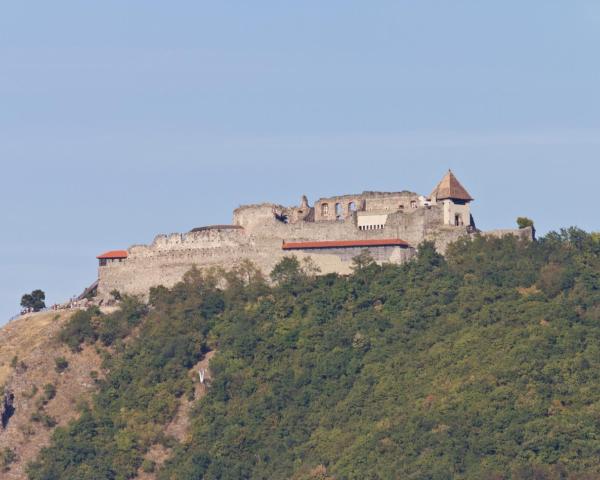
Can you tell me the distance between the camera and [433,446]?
117 meters

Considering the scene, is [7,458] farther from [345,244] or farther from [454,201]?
[454,201]

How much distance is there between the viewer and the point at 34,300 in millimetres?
142750

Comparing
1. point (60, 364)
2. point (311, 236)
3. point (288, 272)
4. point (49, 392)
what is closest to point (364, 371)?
point (288, 272)

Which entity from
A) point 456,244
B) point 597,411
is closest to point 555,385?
point 597,411

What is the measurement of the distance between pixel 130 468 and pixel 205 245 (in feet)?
50.4

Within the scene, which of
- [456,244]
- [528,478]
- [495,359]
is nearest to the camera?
[528,478]

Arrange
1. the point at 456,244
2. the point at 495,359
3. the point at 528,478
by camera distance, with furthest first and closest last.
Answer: the point at 456,244 → the point at 495,359 → the point at 528,478

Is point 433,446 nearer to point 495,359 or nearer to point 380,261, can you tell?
point 495,359

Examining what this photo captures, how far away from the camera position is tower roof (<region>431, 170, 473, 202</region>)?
438 ft

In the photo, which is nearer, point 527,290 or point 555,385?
point 555,385

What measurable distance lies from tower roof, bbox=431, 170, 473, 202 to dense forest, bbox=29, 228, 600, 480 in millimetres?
3277

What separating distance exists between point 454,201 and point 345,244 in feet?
18.8

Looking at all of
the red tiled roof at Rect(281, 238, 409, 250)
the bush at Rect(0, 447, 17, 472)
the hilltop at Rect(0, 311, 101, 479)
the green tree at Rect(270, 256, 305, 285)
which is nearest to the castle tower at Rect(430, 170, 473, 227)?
the red tiled roof at Rect(281, 238, 409, 250)

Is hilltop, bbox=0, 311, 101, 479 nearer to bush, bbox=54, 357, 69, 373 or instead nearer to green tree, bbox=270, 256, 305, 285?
bush, bbox=54, 357, 69, 373
